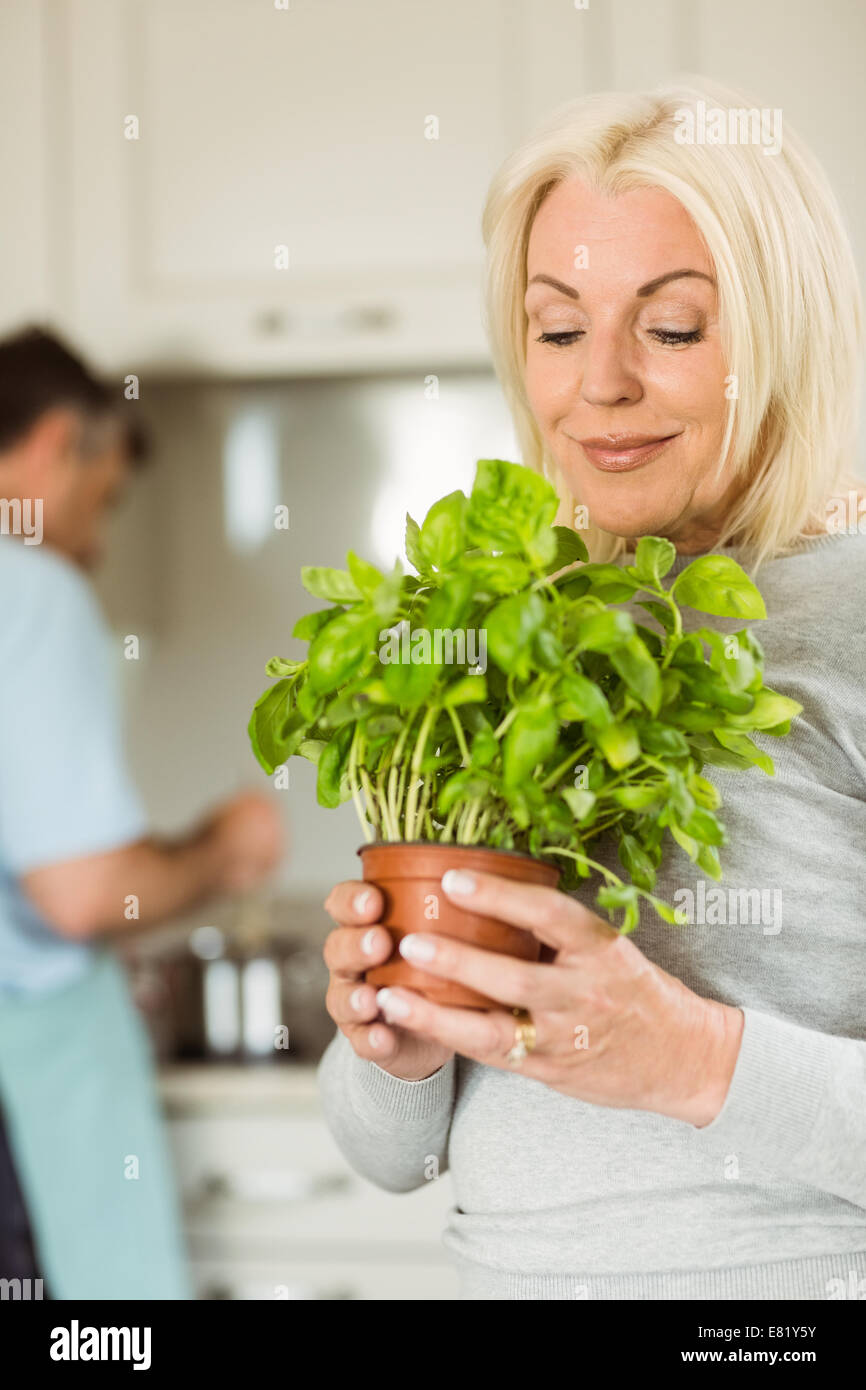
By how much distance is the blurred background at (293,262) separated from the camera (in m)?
1.79

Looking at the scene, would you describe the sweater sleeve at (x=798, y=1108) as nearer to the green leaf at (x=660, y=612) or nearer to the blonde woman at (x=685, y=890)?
the blonde woman at (x=685, y=890)

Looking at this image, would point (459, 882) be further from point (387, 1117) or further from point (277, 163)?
point (277, 163)

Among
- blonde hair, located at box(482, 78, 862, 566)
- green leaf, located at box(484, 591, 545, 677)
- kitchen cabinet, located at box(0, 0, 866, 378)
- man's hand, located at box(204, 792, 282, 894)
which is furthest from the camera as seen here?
man's hand, located at box(204, 792, 282, 894)

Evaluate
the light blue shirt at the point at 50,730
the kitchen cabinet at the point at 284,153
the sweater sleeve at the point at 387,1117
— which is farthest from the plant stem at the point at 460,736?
the kitchen cabinet at the point at 284,153

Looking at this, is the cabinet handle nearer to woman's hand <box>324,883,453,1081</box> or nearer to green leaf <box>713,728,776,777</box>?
woman's hand <box>324,883,453,1081</box>

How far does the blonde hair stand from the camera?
2.51ft

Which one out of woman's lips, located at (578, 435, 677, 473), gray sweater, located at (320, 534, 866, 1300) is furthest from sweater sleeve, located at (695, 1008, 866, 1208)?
woman's lips, located at (578, 435, 677, 473)

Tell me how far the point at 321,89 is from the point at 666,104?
125 centimetres

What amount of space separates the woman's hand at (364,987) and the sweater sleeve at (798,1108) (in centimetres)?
16

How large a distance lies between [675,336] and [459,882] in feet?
1.23

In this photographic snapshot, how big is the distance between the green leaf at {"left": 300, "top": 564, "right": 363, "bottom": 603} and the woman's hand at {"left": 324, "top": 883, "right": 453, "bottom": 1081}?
138mm

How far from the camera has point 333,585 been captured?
0.62 meters

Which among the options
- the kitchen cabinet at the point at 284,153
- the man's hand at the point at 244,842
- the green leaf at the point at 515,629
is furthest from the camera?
the man's hand at the point at 244,842
